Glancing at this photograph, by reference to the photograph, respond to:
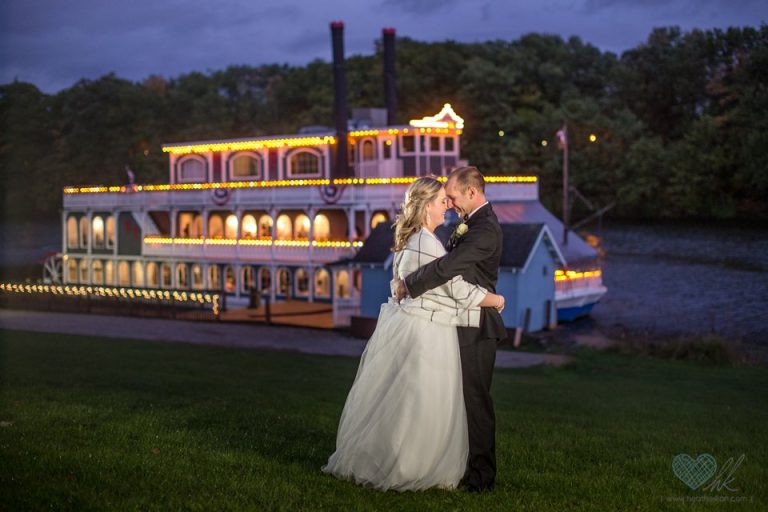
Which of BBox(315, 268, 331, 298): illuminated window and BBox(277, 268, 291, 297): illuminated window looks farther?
BBox(277, 268, 291, 297): illuminated window

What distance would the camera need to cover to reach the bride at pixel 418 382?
7.14 metres

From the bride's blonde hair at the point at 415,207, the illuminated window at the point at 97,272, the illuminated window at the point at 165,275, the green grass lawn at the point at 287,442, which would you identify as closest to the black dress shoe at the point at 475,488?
the green grass lawn at the point at 287,442

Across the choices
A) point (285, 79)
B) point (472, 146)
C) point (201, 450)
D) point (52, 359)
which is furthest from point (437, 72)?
point (201, 450)

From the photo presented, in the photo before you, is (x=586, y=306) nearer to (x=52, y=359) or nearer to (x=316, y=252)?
(x=316, y=252)

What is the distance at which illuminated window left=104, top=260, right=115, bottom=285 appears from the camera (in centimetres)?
4778

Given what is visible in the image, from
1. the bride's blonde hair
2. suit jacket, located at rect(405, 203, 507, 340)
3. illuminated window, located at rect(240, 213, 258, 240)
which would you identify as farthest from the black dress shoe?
illuminated window, located at rect(240, 213, 258, 240)

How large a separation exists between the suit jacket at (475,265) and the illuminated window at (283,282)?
3380 centimetres

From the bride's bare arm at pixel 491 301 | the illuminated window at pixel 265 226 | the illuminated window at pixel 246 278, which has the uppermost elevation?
the illuminated window at pixel 265 226

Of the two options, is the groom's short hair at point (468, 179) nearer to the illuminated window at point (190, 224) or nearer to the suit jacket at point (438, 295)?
the suit jacket at point (438, 295)

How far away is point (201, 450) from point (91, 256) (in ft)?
137

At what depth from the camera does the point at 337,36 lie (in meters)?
45.4

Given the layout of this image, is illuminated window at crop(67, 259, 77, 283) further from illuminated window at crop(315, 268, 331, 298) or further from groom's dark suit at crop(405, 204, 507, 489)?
Result: groom's dark suit at crop(405, 204, 507, 489)

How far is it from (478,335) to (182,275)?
39100 mm

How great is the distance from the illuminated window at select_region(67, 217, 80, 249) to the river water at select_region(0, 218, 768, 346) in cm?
978
